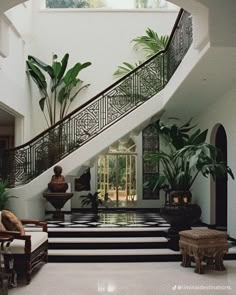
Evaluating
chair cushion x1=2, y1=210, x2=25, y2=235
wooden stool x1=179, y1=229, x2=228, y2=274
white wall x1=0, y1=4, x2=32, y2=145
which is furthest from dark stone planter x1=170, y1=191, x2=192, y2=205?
white wall x1=0, y1=4, x2=32, y2=145

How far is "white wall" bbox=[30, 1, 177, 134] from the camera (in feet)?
39.0

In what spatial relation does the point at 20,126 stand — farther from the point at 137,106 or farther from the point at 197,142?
the point at 197,142

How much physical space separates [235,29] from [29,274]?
3795 mm

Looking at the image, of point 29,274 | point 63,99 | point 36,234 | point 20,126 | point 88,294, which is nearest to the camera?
point 88,294

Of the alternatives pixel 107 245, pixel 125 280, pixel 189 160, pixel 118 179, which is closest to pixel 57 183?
pixel 107 245

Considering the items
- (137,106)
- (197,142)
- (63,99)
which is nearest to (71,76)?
(63,99)

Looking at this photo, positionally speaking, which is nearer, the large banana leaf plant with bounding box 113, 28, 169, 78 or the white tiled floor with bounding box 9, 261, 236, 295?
the white tiled floor with bounding box 9, 261, 236, 295

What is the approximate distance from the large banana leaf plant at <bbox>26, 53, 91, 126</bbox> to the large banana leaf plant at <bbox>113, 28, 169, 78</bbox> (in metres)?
1.04

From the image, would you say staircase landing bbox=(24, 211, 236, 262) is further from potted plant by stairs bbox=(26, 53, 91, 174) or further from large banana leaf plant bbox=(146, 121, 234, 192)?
potted plant by stairs bbox=(26, 53, 91, 174)

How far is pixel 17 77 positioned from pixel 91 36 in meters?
2.92

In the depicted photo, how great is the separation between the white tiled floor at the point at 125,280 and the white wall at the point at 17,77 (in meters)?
4.24

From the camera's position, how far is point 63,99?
38.1 ft

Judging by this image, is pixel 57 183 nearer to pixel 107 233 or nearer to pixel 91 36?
pixel 107 233

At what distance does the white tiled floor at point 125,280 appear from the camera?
4.76 m
